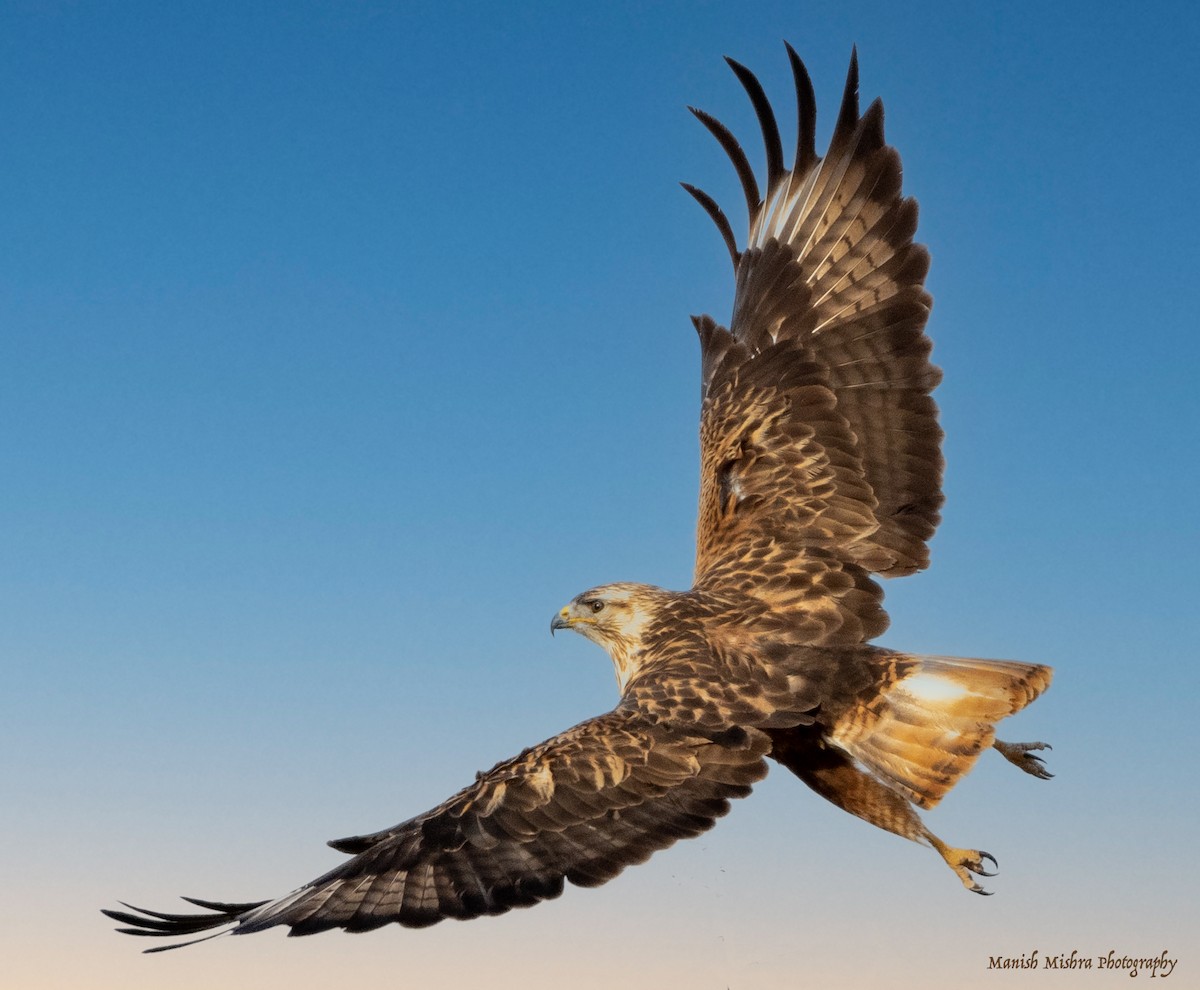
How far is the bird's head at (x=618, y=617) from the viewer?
7.04 metres

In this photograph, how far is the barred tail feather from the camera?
6312 mm

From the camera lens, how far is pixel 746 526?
7340mm

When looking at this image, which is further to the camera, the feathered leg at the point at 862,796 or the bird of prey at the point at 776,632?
the feathered leg at the point at 862,796

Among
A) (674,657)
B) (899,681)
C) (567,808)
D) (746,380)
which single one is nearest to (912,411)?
(746,380)

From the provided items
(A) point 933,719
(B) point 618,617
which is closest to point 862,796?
(A) point 933,719

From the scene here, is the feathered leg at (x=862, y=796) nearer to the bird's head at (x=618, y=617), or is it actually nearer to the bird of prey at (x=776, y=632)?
the bird of prey at (x=776, y=632)

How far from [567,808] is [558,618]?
218 centimetres

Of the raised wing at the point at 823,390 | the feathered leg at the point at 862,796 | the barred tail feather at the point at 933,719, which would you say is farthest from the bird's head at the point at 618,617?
the barred tail feather at the point at 933,719

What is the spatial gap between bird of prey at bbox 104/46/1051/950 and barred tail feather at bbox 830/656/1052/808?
0.01 meters

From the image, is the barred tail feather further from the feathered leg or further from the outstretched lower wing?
the outstretched lower wing

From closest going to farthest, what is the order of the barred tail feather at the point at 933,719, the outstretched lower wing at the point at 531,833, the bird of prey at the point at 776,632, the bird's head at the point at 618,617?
the outstretched lower wing at the point at 531,833, the bird of prey at the point at 776,632, the barred tail feather at the point at 933,719, the bird's head at the point at 618,617

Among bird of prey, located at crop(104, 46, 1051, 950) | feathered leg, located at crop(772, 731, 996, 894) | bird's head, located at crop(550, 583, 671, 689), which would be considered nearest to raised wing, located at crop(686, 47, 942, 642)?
bird of prey, located at crop(104, 46, 1051, 950)

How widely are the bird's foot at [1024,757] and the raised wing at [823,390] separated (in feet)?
4.37

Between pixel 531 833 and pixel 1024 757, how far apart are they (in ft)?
11.0
